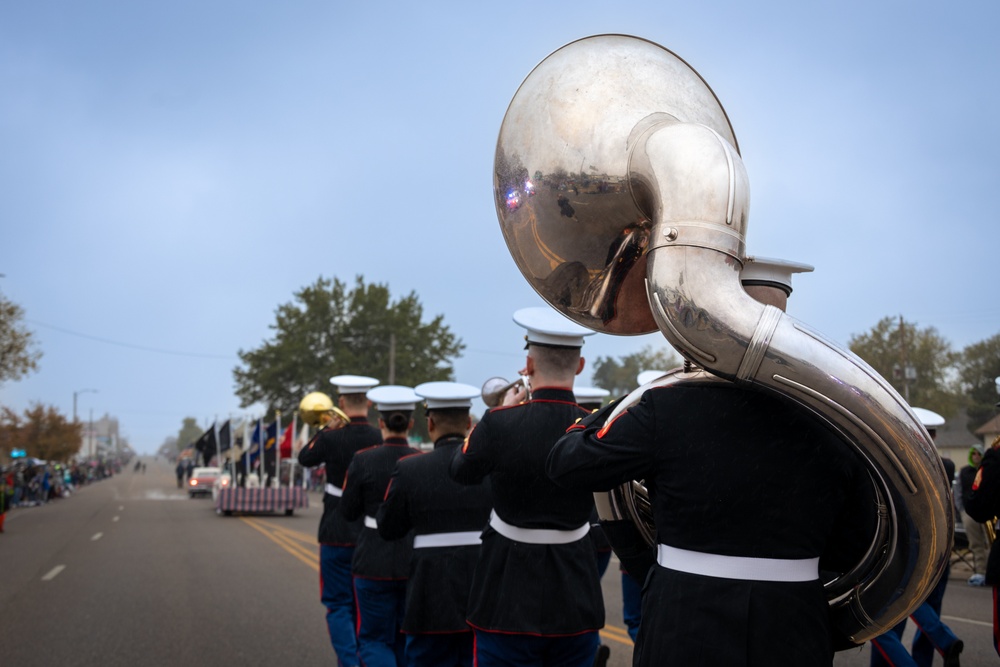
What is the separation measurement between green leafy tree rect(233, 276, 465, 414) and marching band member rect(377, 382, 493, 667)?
48.4 metres

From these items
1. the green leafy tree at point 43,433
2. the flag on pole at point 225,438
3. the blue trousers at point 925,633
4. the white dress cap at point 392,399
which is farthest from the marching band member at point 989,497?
the green leafy tree at point 43,433

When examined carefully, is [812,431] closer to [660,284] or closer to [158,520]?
[660,284]

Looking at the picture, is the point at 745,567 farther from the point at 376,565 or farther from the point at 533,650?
the point at 376,565

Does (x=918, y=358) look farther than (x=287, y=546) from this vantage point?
Yes

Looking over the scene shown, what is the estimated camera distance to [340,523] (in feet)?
21.4

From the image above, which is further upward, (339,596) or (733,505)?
(733,505)

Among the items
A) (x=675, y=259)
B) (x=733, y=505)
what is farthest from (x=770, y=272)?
(x=733, y=505)

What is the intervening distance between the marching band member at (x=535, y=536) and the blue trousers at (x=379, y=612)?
71.5 inches

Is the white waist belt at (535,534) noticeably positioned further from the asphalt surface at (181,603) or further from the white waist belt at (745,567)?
the asphalt surface at (181,603)

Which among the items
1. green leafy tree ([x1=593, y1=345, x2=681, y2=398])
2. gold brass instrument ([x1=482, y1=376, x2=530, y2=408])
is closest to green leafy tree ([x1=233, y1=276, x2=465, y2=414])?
green leafy tree ([x1=593, y1=345, x2=681, y2=398])

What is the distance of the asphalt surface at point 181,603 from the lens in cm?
742

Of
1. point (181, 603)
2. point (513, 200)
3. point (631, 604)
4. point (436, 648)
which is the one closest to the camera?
point (513, 200)

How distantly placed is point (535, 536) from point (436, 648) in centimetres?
125

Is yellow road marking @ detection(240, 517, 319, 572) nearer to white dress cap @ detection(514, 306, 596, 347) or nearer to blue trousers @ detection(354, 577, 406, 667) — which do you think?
blue trousers @ detection(354, 577, 406, 667)
